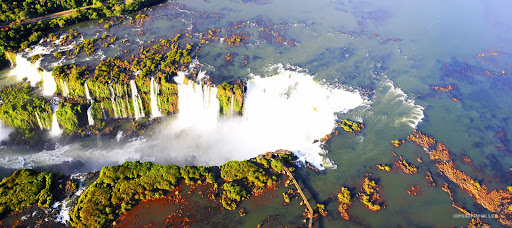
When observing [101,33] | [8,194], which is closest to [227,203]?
[8,194]

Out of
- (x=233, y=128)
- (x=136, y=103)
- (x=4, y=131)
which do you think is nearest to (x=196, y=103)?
(x=233, y=128)

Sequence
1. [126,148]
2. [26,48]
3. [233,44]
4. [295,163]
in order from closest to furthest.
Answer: [295,163], [126,148], [26,48], [233,44]

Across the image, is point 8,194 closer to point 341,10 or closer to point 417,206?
point 417,206

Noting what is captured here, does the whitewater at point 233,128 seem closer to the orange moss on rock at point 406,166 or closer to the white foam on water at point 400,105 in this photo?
the white foam on water at point 400,105

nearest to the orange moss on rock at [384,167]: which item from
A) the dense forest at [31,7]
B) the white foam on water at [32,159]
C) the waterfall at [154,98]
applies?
the waterfall at [154,98]

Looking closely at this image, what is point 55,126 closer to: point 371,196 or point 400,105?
point 371,196

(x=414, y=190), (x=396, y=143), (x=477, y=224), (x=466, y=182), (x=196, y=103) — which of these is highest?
(x=196, y=103)
